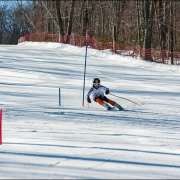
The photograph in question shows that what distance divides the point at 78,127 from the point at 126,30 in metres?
56.0

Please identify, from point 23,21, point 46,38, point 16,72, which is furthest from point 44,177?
point 23,21

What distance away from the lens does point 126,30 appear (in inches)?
2776

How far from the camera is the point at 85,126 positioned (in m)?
15.6

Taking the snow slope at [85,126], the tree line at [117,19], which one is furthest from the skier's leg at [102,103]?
the tree line at [117,19]

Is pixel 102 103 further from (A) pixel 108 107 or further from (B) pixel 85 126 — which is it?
(B) pixel 85 126

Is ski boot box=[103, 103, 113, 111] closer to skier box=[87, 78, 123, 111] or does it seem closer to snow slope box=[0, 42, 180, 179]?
skier box=[87, 78, 123, 111]

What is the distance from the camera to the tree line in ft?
164

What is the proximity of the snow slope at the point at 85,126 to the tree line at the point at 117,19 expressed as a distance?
396 cm

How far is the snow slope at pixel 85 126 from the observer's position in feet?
30.8

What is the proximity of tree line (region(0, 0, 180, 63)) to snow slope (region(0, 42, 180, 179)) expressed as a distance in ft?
13.0

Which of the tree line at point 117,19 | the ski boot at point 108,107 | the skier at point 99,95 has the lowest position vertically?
the ski boot at point 108,107

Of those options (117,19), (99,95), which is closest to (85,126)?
(99,95)

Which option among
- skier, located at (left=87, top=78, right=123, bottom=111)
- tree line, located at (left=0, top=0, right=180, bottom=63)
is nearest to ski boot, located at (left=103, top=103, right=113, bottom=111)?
skier, located at (left=87, top=78, right=123, bottom=111)

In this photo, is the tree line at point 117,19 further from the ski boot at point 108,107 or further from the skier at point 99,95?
the ski boot at point 108,107
